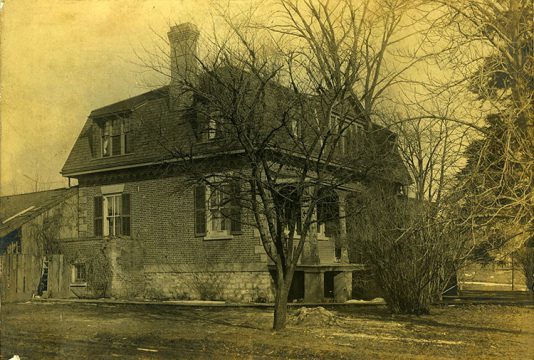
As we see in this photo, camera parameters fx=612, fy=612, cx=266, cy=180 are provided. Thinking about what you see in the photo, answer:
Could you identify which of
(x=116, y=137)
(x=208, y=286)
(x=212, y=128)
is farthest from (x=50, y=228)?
(x=212, y=128)

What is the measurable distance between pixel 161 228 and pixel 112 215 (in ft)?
6.38

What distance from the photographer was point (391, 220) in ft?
46.4

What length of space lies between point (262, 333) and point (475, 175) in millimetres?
4868

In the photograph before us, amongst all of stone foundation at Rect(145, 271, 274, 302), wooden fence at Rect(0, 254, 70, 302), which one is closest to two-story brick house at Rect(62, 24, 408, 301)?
stone foundation at Rect(145, 271, 274, 302)

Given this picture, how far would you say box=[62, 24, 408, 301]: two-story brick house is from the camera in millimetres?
17031

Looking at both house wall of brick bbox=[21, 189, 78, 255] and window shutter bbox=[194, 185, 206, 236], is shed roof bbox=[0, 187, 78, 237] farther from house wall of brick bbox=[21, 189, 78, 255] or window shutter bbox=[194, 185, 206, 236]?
window shutter bbox=[194, 185, 206, 236]

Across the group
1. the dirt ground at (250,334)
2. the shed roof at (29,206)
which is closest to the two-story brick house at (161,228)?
the shed roof at (29,206)

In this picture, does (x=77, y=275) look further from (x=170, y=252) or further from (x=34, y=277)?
(x=170, y=252)

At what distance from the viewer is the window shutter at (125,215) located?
1784cm

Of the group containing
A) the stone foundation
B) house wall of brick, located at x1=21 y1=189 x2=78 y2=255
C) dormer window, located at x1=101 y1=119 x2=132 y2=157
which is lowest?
the stone foundation

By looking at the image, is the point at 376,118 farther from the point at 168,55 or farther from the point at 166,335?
the point at 166,335

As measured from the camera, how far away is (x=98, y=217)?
1869cm

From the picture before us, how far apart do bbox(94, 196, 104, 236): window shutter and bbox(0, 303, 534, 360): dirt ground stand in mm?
3325

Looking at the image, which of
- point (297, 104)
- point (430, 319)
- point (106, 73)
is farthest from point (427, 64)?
point (106, 73)
